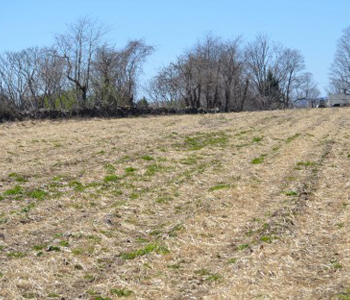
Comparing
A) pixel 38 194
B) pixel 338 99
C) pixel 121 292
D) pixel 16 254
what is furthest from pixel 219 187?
pixel 338 99

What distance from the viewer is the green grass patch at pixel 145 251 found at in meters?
7.36

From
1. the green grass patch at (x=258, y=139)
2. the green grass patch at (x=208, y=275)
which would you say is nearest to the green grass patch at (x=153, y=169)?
the green grass patch at (x=258, y=139)

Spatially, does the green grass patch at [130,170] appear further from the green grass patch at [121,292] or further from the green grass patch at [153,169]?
the green grass patch at [121,292]

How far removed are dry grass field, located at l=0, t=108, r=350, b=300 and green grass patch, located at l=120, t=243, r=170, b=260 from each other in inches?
0.6

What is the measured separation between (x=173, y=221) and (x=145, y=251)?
171 centimetres

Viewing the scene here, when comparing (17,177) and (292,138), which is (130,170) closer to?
(17,177)

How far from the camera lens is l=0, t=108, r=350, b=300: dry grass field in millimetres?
6414

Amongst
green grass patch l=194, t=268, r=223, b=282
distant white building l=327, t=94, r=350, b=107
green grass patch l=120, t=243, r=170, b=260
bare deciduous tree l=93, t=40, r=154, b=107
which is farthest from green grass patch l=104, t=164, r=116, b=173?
distant white building l=327, t=94, r=350, b=107

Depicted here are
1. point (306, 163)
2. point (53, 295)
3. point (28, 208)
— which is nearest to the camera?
point (53, 295)

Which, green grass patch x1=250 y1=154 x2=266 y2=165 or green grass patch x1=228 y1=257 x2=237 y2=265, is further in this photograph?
green grass patch x1=250 y1=154 x2=266 y2=165

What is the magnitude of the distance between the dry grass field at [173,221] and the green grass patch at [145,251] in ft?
0.05

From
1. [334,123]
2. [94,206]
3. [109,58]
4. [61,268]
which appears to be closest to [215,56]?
[109,58]

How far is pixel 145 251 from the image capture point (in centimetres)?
748

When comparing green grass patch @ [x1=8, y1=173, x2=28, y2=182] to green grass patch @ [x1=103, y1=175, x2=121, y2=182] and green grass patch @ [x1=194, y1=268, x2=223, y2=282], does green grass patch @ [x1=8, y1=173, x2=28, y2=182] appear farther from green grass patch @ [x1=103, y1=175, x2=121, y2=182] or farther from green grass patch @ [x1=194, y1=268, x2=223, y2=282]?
green grass patch @ [x1=194, y1=268, x2=223, y2=282]
